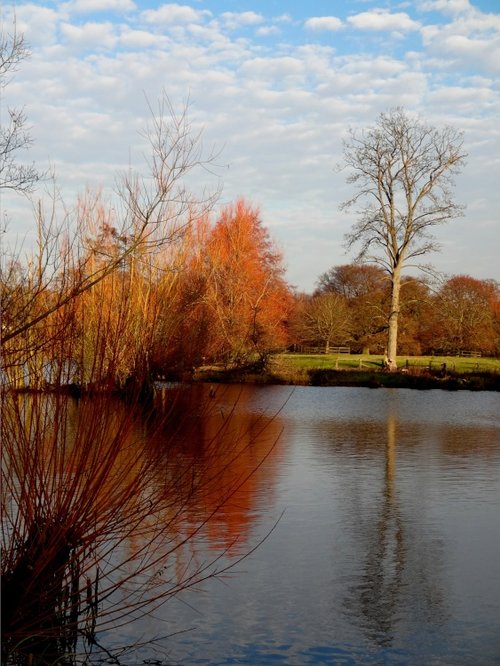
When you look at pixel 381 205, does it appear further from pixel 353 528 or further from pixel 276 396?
pixel 353 528

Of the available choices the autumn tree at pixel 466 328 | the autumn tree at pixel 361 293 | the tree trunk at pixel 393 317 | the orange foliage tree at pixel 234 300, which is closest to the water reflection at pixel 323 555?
the orange foliage tree at pixel 234 300

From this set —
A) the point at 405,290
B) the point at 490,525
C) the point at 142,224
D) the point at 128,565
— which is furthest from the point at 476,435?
the point at 405,290

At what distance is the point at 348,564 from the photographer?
25.8 feet

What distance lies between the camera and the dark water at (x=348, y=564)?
590 centimetres

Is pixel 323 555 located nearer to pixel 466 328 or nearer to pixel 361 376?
pixel 361 376

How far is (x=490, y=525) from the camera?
9461 mm

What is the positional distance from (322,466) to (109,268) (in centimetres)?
858

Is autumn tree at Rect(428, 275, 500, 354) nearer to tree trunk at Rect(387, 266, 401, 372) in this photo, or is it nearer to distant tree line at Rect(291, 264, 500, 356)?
distant tree line at Rect(291, 264, 500, 356)

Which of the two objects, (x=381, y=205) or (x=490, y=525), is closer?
(x=490, y=525)

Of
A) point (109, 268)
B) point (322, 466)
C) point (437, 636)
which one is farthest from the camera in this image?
point (322, 466)

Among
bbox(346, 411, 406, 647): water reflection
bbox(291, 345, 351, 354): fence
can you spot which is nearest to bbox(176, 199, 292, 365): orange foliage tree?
bbox(291, 345, 351, 354): fence

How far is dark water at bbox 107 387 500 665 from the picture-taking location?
5898 millimetres

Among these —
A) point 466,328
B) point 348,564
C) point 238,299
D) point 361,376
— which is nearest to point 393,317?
point 361,376

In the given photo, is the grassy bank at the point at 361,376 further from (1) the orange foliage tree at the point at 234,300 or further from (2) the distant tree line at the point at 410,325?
(2) the distant tree line at the point at 410,325
